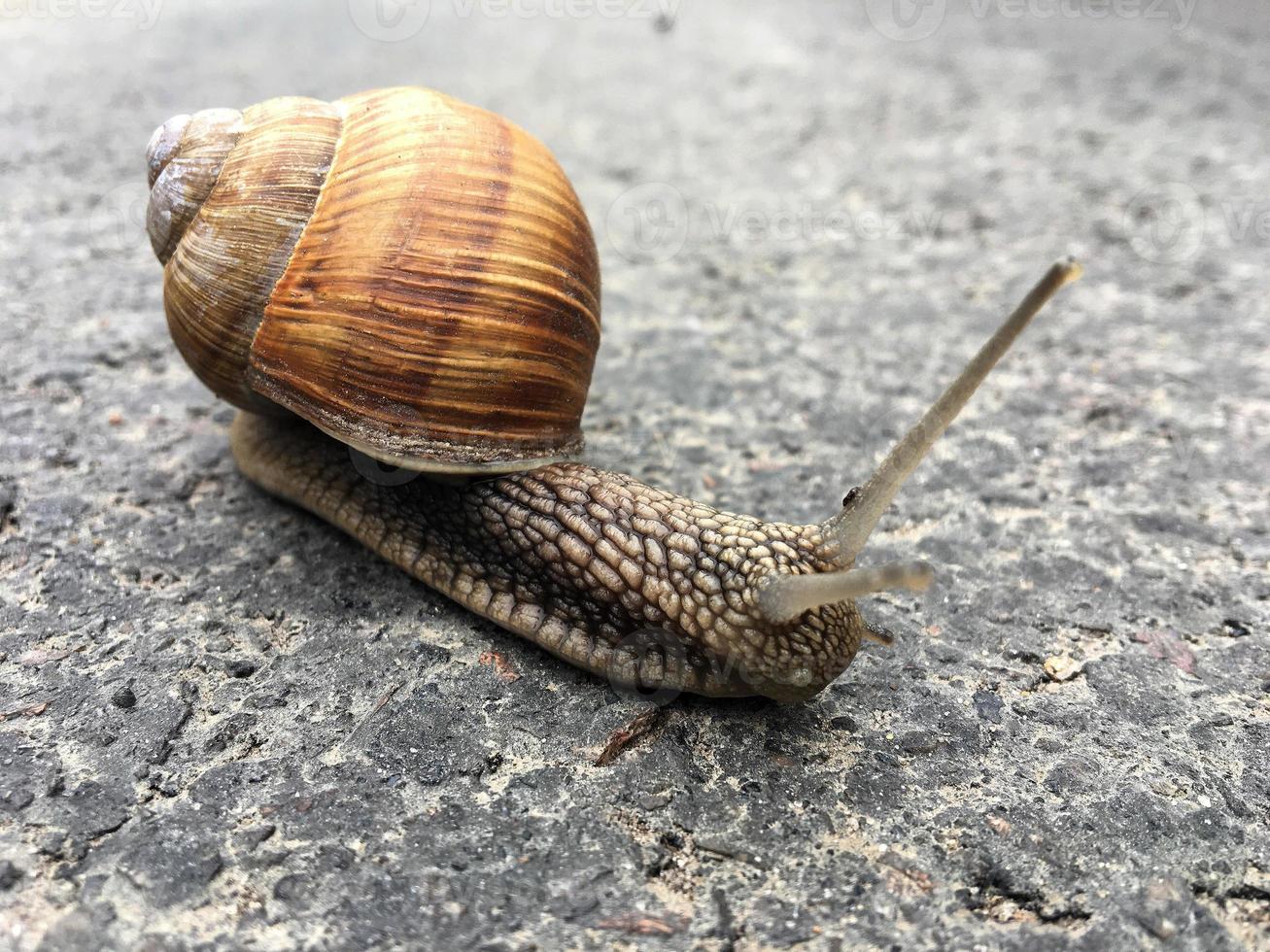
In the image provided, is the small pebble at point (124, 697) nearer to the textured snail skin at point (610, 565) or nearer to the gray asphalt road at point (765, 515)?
the gray asphalt road at point (765, 515)

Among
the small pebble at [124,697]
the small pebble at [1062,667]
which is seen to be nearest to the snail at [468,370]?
the small pebble at [1062,667]

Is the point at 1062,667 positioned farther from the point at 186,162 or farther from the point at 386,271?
the point at 186,162

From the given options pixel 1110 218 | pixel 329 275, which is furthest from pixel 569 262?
pixel 1110 218

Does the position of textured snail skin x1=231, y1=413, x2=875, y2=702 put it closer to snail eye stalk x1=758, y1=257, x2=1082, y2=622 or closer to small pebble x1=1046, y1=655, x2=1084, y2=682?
snail eye stalk x1=758, y1=257, x2=1082, y2=622

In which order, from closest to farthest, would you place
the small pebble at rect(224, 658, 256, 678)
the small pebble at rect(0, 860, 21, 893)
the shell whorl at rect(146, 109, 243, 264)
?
the small pebble at rect(0, 860, 21, 893) → the small pebble at rect(224, 658, 256, 678) → the shell whorl at rect(146, 109, 243, 264)

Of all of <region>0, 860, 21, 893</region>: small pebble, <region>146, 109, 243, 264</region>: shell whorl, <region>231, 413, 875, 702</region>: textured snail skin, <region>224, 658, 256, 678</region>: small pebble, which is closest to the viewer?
<region>0, 860, 21, 893</region>: small pebble

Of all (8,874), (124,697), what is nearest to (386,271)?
(124,697)

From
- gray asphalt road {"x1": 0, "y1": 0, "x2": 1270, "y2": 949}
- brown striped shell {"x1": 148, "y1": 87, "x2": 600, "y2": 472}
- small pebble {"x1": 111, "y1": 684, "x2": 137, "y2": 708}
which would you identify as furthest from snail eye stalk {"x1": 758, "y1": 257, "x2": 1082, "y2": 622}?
small pebble {"x1": 111, "y1": 684, "x2": 137, "y2": 708}

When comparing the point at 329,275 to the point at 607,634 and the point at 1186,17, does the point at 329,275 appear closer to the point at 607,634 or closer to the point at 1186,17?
the point at 607,634
